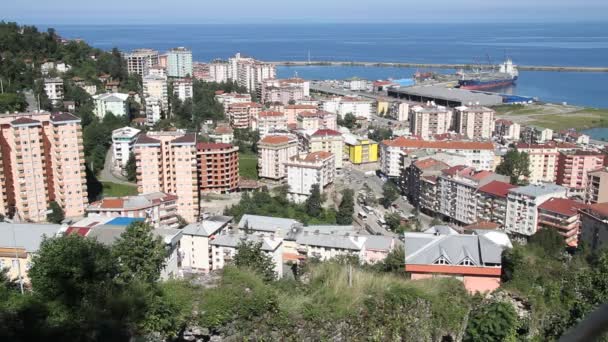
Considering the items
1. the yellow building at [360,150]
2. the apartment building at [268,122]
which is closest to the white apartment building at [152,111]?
the apartment building at [268,122]

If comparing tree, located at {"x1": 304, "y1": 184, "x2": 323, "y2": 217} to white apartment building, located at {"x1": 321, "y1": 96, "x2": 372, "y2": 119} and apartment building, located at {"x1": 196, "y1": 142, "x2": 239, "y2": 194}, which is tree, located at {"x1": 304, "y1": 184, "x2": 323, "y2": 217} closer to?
apartment building, located at {"x1": 196, "y1": 142, "x2": 239, "y2": 194}

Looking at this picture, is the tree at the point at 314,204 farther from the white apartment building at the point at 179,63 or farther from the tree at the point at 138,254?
the white apartment building at the point at 179,63

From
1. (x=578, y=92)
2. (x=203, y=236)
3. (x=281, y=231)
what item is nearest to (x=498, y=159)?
(x=281, y=231)

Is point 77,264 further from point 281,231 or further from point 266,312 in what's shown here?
point 281,231

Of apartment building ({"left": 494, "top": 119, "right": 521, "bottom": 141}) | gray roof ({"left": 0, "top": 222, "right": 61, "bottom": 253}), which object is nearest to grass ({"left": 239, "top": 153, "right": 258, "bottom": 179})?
gray roof ({"left": 0, "top": 222, "right": 61, "bottom": 253})

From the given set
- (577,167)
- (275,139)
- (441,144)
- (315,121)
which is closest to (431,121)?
(315,121)

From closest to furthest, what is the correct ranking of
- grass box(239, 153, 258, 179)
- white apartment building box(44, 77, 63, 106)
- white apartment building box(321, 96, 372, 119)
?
grass box(239, 153, 258, 179) < white apartment building box(44, 77, 63, 106) < white apartment building box(321, 96, 372, 119)
